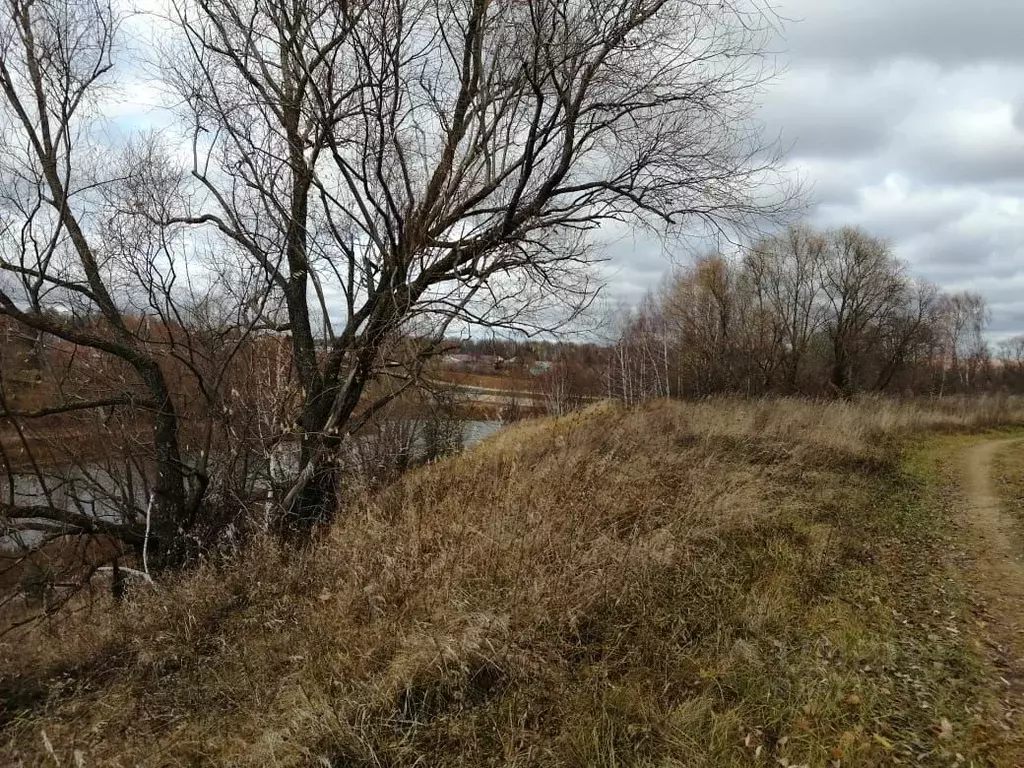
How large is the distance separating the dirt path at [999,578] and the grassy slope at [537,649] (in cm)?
16

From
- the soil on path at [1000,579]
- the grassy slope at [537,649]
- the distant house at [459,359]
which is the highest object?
the distant house at [459,359]

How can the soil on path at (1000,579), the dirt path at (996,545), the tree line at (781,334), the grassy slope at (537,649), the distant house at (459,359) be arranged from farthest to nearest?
the tree line at (781,334)
the distant house at (459,359)
the dirt path at (996,545)
the soil on path at (1000,579)
the grassy slope at (537,649)

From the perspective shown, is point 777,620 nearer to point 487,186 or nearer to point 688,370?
point 487,186

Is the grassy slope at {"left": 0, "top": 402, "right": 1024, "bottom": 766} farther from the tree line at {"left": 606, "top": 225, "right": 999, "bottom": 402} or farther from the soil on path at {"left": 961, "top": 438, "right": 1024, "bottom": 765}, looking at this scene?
the tree line at {"left": 606, "top": 225, "right": 999, "bottom": 402}

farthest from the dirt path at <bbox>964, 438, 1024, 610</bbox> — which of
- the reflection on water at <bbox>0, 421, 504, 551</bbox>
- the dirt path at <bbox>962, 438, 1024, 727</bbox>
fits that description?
the reflection on water at <bbox>0, 421, 504, 551</bbox>

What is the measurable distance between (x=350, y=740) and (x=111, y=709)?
1668 mm

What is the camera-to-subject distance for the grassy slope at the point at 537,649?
10.3ft

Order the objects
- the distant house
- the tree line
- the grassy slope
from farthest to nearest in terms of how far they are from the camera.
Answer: the tree line < the distant house < the grassy slope

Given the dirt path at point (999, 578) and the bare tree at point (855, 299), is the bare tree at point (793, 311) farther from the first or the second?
the dirt path at point (999, 578)

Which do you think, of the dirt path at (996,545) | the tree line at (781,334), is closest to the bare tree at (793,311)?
the tree line at (781,334)

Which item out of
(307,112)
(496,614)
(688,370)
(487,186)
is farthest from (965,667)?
(688,370)

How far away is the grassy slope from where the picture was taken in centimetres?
314

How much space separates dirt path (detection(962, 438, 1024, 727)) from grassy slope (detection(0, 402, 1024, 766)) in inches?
6.2

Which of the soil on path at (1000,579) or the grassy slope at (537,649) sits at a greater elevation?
the grassy slope at (537,649)
